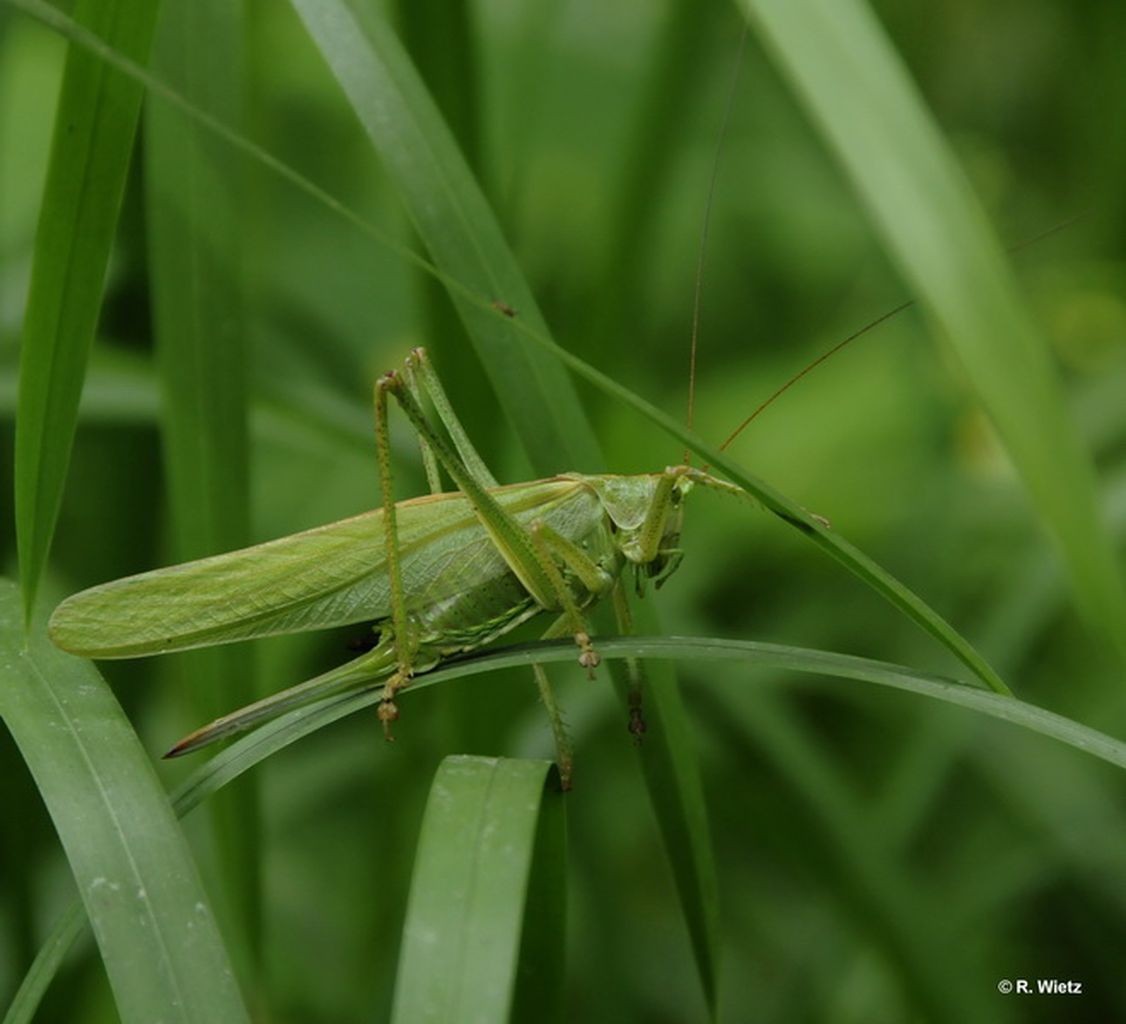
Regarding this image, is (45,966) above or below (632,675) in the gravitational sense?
below

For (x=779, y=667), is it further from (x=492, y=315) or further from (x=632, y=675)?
(x=492, y=315)

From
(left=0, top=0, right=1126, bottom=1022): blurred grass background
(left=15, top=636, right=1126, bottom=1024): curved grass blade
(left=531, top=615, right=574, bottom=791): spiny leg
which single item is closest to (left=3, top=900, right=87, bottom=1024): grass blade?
(left=15, top=636, right=1126, bottom=1024): curved grass blade

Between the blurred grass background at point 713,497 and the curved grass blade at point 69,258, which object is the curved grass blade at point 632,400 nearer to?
the curved grass blade at point 69,258

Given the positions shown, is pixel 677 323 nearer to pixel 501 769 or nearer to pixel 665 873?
pixel 665 873

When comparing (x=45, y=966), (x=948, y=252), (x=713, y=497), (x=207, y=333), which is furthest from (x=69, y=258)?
(x=713, y=497)

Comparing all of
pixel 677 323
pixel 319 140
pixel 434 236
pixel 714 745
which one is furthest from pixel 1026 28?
pixel 434 236

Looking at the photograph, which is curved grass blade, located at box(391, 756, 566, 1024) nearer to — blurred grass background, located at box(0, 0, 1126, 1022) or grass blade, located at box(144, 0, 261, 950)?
grass blade, located at box(144, 0, 261, 950)

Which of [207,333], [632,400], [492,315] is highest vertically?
[207,333]

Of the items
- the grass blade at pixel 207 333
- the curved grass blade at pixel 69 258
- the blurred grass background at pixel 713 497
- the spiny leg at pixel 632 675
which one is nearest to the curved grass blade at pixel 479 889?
the spiny leg at pixel 632 675
